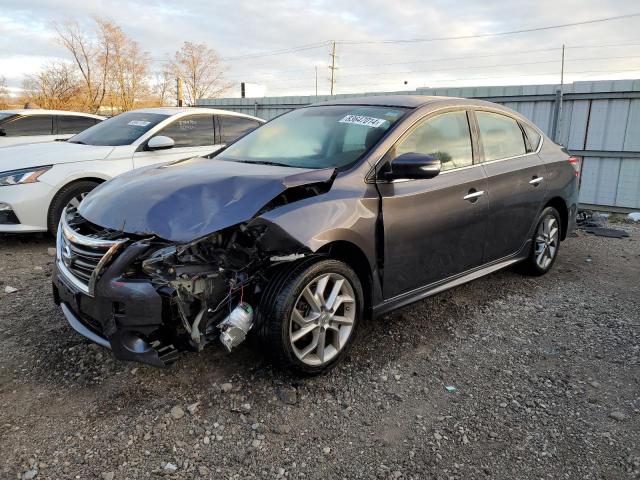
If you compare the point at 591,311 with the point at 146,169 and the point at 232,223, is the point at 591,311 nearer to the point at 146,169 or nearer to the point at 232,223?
the point at 232,223

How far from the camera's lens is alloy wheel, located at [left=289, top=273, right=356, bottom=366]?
287 cm

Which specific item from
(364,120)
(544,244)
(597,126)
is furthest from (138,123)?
(597,126)

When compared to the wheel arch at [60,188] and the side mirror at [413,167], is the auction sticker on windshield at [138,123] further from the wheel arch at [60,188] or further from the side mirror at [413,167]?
the side mirror at [413,167]

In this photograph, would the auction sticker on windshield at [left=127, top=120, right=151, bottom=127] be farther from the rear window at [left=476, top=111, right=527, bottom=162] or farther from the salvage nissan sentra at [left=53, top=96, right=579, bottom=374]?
the rear window at [left=476, top=111, right=527, bottom=162]

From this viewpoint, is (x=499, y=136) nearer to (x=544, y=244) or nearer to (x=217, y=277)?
(x=544, y=244)

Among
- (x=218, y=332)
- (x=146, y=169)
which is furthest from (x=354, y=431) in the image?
(x=146, y=169)

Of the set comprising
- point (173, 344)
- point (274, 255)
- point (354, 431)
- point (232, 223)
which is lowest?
point (354, 431)

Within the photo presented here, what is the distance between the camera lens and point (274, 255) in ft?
9.17

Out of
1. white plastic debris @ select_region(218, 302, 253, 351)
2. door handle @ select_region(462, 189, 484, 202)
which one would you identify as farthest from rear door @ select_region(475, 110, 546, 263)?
white plastic debris @ select_region(218, 302, 253, 351)

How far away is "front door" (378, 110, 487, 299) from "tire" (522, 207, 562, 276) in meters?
1.11

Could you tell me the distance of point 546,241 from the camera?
4926 millimetres

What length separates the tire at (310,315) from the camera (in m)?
2.74

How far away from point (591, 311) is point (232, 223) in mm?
3262

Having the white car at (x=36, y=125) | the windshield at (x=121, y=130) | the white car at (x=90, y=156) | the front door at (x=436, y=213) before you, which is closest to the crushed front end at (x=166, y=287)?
the front door at (x=436, y=213)
